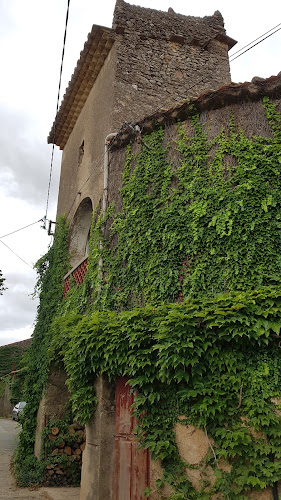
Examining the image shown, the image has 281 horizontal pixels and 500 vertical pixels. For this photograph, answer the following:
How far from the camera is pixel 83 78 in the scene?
33.5 feet

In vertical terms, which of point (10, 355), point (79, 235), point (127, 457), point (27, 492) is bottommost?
point (27, 492)

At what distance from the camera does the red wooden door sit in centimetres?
541

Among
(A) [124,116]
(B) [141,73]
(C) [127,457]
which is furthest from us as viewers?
(B) [141,73]

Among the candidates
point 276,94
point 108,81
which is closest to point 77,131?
point 108,81

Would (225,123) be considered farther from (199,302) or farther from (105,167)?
(199,302)

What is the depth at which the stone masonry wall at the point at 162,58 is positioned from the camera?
8.94 metres

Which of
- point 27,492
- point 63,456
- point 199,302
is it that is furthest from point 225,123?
point 27,492

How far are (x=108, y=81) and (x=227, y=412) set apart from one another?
24.4 ft

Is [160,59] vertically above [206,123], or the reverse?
[160,59]

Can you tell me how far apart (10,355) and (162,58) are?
2455cm

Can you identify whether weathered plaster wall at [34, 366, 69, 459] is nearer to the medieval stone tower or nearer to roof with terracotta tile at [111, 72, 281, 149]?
the medieval stone tower

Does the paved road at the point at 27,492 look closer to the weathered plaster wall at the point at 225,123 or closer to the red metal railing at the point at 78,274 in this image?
the red metal railing at the point at 78,274

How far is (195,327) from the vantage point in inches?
201

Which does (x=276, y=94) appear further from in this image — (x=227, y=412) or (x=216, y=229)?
(x=227, y=412)
